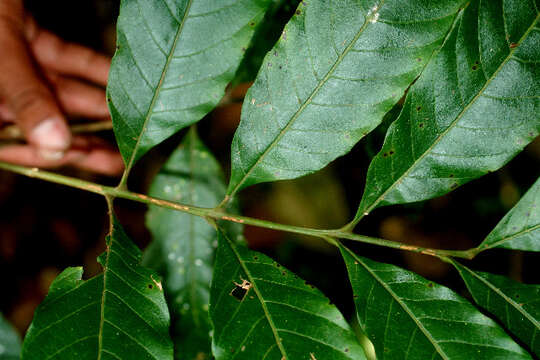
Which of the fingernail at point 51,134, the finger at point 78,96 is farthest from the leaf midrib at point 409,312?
the finger at point 78,96

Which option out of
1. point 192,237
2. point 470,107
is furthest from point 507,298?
point 192,237

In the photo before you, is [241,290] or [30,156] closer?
[241,290]

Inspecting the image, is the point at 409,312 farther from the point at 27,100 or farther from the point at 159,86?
the point at 27,100

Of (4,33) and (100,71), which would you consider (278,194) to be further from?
(4,33)

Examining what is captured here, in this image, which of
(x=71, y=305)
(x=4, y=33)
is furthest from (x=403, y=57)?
(x=4, y=33)

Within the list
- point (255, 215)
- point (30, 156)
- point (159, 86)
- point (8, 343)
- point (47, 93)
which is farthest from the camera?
point (255, 215)

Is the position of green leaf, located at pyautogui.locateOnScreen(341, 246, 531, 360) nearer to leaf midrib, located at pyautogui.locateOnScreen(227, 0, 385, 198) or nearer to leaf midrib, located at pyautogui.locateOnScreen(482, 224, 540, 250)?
leaf midrib, located at pyautogui.locateOnScreen(482, 224, 540, 250)

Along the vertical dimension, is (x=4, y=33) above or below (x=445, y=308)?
above
